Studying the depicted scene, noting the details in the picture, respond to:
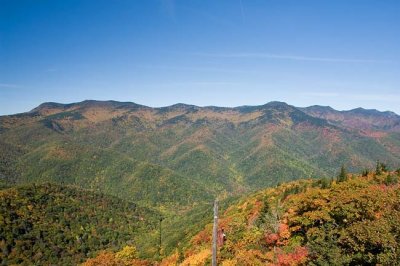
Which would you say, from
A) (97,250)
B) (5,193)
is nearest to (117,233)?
(97,250)

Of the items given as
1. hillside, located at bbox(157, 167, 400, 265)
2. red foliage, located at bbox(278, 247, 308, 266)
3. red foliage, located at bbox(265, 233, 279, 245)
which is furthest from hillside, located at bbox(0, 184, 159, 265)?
red foliage, located at bbox(278, 247, 308, 266)

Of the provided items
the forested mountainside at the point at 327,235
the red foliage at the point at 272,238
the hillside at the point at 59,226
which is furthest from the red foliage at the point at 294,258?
the hillside at the point at 59,226

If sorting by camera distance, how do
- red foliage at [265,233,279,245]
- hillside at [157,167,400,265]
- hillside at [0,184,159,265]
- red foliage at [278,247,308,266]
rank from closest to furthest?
hillside at [157,167,400,265], red foliage at [278,247,308,266], red foliage at [265,233,279,245], hillside at [0,184,159,265]

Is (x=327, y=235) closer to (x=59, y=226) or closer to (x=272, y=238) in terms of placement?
(x=272, y=238)

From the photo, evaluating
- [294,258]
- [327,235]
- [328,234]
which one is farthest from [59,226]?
[328,234]

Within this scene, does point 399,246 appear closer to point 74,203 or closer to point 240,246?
point 240,246

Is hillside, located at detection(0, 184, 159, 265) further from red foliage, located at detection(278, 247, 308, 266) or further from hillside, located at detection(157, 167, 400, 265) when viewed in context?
red foliage, located at detection(278, 247, 308, 266)


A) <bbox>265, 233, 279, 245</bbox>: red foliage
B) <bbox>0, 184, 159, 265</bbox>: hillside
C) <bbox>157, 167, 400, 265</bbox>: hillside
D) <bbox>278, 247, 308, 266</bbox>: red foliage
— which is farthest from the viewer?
<bbox>0, 184, 159, 265</bbox>: hillside

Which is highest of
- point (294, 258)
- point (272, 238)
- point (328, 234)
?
point (328, 234)

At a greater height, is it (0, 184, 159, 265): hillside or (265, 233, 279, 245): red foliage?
(265, 233, 279, 245): red foliage
